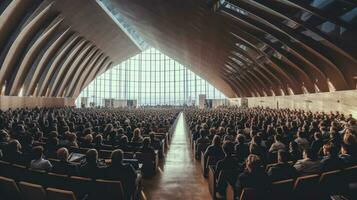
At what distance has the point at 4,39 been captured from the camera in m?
21.9

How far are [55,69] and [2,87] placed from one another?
34.3 feet

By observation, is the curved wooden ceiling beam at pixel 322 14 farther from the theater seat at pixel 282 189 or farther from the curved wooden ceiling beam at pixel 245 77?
the curved wooden ceiling beam at pixel 245 77

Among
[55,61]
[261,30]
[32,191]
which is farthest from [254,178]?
[55,61]

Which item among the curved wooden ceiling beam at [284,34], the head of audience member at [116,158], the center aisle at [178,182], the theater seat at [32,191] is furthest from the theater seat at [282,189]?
the curved wooden ceiling beam at [284,34]

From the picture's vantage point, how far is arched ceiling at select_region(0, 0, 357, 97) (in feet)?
48.3

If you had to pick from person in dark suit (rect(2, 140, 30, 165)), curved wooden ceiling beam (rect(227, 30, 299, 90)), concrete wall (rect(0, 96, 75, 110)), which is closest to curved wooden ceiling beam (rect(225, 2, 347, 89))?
curved wooden ceiling beam (rect(227, 30, 299, 90))

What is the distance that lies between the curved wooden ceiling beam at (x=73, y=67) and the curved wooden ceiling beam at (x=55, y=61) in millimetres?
3564

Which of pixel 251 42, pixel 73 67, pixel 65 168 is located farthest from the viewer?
pixel 73 67

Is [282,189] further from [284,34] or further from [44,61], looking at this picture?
[44,61]

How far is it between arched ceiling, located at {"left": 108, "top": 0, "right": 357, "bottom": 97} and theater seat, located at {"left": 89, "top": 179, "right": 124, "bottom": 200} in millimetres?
10220

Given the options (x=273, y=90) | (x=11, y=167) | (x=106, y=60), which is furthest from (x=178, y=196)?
(x=106, y=60)

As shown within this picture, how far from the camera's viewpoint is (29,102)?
99.9 ft

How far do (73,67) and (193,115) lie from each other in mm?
22878

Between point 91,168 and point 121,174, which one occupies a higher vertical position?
point 91,168
